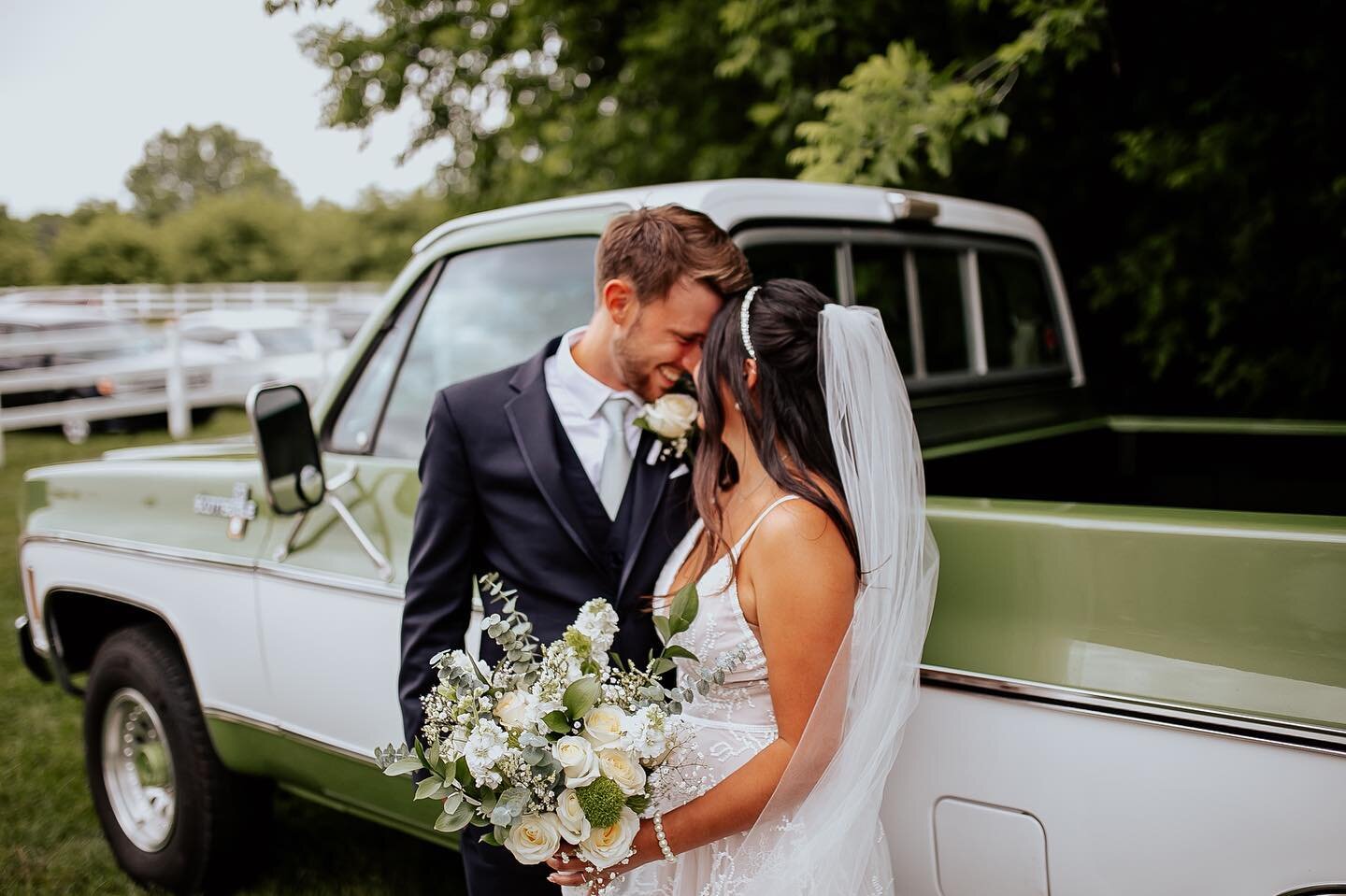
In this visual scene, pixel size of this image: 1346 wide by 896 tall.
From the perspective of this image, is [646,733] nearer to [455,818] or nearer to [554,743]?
[554,743]

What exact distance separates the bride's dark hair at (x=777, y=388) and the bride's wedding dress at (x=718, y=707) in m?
0.09

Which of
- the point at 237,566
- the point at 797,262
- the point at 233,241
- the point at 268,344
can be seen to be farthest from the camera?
the point at 233,241

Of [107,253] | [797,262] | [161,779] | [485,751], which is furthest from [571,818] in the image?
[107,253]

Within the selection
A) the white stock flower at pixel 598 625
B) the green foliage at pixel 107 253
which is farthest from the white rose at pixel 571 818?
the green foliage at pixel 107 253

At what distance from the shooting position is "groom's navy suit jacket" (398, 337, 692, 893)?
2.10 meters

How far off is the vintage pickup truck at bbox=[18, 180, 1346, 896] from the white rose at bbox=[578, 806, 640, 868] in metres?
0.52

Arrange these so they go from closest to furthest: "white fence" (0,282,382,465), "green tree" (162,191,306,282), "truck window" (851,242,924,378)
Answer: "truck window" (851,242,924,378) → "white fence" (0,282,382,465) → "green tree" (162,191,306,282)

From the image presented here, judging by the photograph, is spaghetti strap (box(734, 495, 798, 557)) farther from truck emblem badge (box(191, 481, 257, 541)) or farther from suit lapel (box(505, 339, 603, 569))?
truck emblem badge (box(191, 481, 257, 541))

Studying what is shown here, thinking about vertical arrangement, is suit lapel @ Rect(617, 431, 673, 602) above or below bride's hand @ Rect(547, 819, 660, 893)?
above

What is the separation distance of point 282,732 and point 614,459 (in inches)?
55.1

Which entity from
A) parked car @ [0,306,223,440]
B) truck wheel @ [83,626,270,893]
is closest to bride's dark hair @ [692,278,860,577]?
truck wheel @ [83,626,270,893]

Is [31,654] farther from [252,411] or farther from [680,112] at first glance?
[680,112]

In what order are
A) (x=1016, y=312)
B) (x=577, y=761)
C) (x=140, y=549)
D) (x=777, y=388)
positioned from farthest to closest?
(x=1016, y=312) → (x=140, y=549) → (x=777, y=388) → (x=577, y=761)

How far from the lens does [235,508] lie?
3.07 metres
